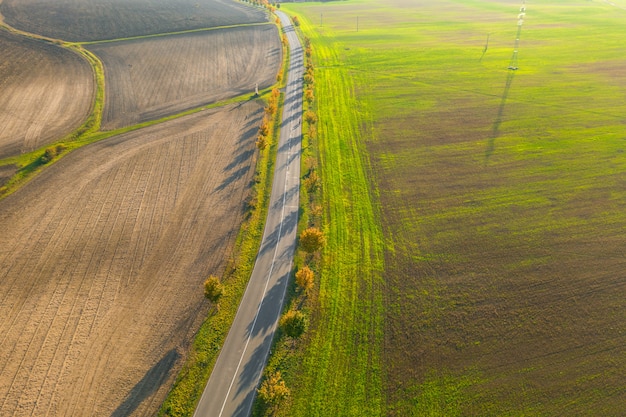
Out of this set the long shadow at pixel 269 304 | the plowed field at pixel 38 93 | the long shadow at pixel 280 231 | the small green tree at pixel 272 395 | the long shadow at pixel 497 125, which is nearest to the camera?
the small green tree at pixel 272 395

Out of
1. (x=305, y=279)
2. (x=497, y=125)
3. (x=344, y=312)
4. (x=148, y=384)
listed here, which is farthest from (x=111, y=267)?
(x=497, y=125)

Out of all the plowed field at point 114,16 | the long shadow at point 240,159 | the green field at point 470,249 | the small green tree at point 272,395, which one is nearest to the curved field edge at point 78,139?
the long shadow at point 240,159

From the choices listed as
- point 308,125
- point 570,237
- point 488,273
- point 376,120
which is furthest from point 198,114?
point 570,237

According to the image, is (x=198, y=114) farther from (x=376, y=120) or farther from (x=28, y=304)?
(x=28, y=304)

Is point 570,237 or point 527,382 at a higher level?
point 570,237

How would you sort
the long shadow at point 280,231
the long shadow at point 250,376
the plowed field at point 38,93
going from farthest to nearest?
1. the plowed field at point 38,93
2. the long shadow at point 280,231
3. the long shadow at point 250,376

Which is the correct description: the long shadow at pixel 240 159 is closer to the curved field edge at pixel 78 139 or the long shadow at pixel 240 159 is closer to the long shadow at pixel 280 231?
the long shadow at pixel 280 231

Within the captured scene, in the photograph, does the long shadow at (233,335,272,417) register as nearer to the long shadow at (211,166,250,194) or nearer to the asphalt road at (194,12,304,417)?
the asphalt road at (194,12,304,417)
